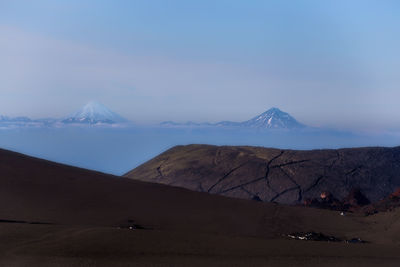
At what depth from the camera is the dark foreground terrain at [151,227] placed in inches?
379

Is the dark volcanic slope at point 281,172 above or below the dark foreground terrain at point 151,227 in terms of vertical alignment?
above

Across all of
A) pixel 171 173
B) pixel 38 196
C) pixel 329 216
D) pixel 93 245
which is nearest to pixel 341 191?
pixel 171 173

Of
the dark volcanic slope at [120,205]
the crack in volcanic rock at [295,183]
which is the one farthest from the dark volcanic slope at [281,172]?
the dark volcanic slope at [120,205]

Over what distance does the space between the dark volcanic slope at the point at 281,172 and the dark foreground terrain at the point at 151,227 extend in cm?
978

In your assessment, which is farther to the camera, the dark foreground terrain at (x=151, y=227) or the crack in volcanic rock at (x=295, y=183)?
the crack in volcanic rock at (x=295, y=183)

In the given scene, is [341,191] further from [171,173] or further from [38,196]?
[38,196]

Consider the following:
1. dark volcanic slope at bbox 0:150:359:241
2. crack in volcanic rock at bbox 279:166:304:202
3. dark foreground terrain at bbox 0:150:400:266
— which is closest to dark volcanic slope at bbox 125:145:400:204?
crack in volcanic rock at bbox 279:166:304:202

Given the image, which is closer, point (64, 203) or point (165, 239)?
point (165, 239)

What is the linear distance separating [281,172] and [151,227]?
16753 millimetres

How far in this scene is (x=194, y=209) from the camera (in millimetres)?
15797

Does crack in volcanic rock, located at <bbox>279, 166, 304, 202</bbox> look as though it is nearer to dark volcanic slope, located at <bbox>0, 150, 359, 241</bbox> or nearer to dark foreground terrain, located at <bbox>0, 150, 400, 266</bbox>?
dark foreground terrain, located at <bbox>0, 150, 400, 266</bbox>

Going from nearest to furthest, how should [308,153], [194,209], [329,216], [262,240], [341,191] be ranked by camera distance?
[262,240] → [194,209] → [329,216] → [341,191] → [308,153]

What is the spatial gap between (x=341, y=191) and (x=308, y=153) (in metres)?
4.18

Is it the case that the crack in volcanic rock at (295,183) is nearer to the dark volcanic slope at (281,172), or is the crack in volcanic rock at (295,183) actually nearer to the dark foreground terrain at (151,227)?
the dark volcanic slope at (281,172)
